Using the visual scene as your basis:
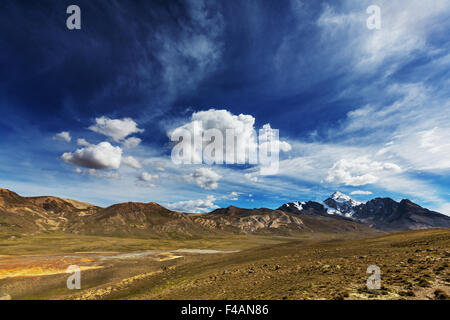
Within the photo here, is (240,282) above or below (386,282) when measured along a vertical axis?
below

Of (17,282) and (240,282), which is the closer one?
(240,282)

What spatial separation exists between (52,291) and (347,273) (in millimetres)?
44950

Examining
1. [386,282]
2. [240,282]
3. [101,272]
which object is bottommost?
[101,272]
